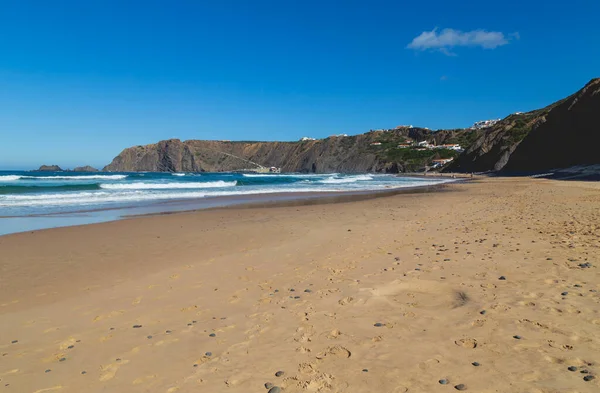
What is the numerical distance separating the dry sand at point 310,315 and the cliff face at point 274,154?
363 feet

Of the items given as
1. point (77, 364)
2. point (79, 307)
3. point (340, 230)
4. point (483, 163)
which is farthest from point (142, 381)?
point (483, 163)

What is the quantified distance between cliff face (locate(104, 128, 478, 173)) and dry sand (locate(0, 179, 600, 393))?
111 m

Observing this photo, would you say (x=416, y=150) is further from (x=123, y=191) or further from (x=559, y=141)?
(x=123, y=191)

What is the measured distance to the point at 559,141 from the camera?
150 ft

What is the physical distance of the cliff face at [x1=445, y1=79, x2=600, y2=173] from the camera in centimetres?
4088

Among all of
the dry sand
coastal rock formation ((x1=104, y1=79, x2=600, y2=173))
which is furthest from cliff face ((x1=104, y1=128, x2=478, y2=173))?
the dry sand

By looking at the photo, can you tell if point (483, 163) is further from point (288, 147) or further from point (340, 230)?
point (288, 147)

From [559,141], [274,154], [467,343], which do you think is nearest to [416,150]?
[274,154]

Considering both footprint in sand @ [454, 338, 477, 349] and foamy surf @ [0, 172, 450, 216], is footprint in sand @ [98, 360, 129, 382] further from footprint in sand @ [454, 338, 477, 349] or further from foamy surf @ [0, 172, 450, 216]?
foamy surf @ [0, 172, 450, 216]

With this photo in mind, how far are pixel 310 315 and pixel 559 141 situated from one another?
54.2 meters

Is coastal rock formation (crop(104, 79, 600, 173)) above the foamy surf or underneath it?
above

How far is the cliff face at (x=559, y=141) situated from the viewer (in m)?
40.9

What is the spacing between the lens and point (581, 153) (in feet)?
137

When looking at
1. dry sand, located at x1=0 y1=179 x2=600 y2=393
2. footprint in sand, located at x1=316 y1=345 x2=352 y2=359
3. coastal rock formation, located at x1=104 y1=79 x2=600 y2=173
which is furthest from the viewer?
coastal rock formation, located at x1=104 y1=79 x2=600 y2=173
